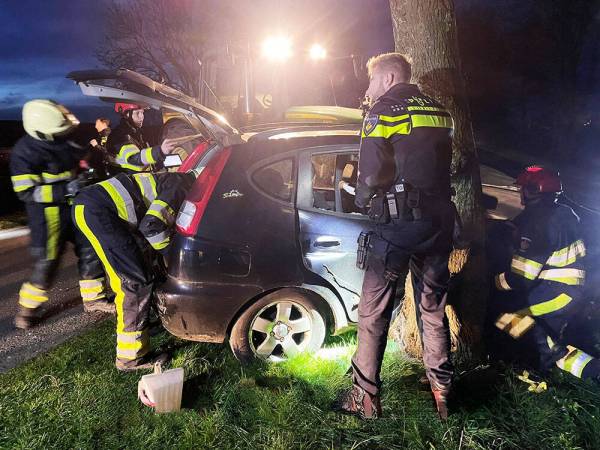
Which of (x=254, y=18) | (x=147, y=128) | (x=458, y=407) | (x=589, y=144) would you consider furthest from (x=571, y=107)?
(x=458, y=407)

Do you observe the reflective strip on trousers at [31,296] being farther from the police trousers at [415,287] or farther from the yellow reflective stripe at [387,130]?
the yellow reflective stripe at [387,130]

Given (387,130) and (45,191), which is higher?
(387,130)

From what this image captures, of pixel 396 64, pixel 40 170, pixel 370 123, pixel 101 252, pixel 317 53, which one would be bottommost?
pixel 101 252

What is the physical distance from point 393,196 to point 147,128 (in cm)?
562

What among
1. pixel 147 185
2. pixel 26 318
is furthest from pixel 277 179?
pixel 26 318

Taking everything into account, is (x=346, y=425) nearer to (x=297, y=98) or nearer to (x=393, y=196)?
(x=393, y=196)

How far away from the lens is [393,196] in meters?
2.20

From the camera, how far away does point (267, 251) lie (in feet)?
9.26

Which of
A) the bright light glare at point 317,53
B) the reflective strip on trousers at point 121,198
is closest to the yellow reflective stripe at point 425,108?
the reflective strip on trousers at point 121,198

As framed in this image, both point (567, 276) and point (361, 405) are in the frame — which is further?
point (567, 276)

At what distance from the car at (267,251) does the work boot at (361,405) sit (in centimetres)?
66

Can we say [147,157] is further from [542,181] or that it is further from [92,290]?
[542,181]

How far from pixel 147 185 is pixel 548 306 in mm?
2941

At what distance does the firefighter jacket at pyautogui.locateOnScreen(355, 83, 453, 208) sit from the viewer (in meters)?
2.17
